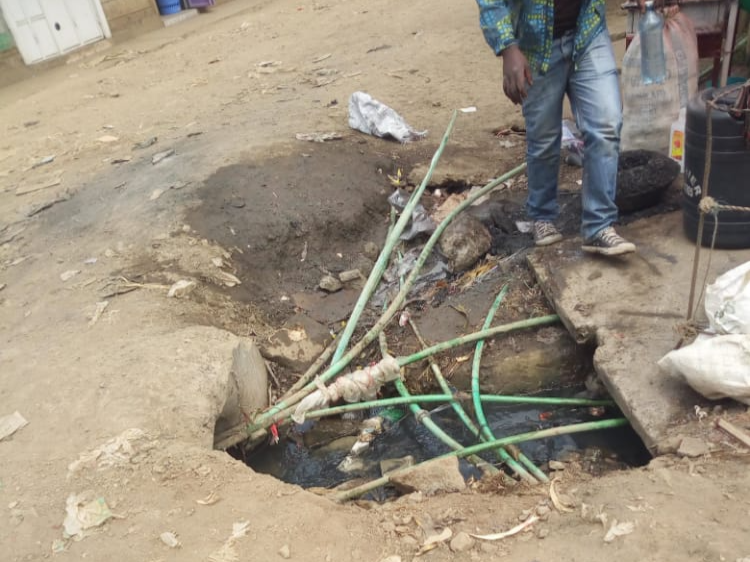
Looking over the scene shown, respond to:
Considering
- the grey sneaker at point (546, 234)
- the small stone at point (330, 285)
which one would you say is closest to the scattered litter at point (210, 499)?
the small stone at point (330, 285)

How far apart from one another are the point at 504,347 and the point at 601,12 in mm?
1688

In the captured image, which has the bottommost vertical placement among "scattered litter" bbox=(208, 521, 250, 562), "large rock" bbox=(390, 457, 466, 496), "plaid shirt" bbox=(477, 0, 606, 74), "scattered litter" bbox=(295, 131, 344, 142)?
"large rock" bbox=(390, 457, 466, 496)

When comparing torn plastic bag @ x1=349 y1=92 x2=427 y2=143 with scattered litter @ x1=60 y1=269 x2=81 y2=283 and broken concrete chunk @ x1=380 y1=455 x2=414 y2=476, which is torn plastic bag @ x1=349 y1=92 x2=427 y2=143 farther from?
broken concrete chunk @ x1=380 y1=455 x2=414 y2=476

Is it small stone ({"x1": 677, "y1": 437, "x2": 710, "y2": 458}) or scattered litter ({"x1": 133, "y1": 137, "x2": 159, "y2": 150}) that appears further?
scattered litter ({"x1": 133, "y1": 137, "x2": 159, "y2": 150})

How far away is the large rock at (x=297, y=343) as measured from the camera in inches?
147

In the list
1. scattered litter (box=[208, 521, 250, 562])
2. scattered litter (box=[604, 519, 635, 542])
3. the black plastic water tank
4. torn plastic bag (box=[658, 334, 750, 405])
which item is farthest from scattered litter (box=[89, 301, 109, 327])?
the black plastic water tank

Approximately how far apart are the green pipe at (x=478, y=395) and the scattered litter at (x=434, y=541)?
556 mm

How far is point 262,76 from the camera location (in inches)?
302

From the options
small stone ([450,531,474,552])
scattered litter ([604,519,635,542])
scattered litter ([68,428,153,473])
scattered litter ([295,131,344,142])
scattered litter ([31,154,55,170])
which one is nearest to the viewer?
scattered litter ([604,519,635,542])

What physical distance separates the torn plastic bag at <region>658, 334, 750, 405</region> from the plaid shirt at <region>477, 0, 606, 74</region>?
1506 mm

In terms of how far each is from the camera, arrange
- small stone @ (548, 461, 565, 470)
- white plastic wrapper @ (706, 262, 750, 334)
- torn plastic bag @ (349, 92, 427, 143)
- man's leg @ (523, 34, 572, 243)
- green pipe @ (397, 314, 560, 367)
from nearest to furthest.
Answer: white plastic wrapper @ (706, 262, 750, 334), small stone @ (548, 461, 565, 470), man's leg @ (523, 34, 572, 243), green pipe @ (397, 314, 560, 367), torn plastic bag @ (349, 92, 427, 143)

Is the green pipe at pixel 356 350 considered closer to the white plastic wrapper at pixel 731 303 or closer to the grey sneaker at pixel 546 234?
the grey sneaker at pixel 546 234

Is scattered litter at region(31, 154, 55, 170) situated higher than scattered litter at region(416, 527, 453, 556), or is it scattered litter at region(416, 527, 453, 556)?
scattered litter at region(31, 154, 55, 170)

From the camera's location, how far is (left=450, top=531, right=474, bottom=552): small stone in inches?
87.0
